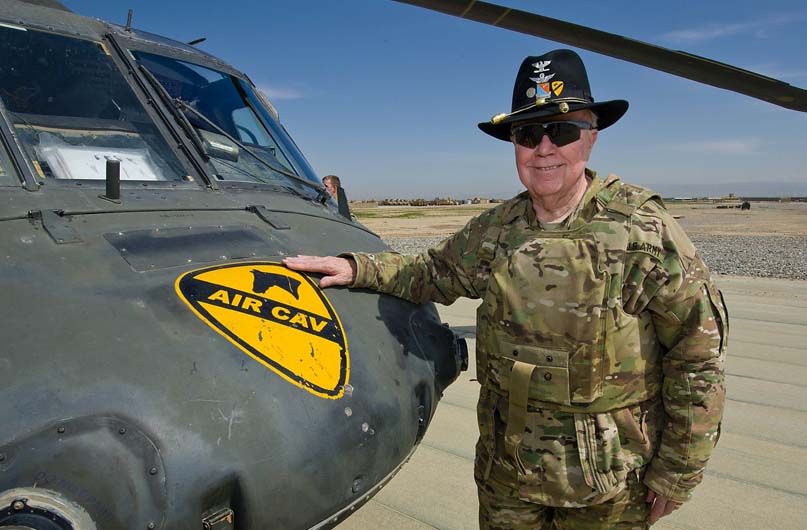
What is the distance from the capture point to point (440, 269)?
8.67 ft

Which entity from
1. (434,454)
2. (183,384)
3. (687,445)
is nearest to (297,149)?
(434,454)

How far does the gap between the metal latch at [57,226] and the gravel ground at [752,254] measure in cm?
1241

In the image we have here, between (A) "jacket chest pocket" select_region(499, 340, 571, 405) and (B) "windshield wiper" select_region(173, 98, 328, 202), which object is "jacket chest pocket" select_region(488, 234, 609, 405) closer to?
(A) "jacket chest pocket" select_region(499, 340, 571, 405)

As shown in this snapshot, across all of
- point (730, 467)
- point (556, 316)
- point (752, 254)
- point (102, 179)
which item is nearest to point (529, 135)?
point (556, 316)

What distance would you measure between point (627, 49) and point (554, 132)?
82.7 inches

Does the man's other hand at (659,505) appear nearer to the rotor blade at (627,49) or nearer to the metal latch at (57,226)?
the metal latch at (57,226)

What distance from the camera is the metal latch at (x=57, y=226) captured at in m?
1.90

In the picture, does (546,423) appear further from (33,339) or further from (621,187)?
(33,339)

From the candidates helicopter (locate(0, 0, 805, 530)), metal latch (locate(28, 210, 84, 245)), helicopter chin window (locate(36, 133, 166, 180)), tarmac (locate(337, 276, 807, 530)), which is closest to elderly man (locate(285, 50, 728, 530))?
helicopter (locate(0, 0, 805, 530))

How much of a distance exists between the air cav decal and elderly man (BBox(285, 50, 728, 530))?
8.9 inches

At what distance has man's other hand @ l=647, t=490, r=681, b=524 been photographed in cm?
203

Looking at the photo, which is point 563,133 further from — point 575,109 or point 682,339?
point 682,339

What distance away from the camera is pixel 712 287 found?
201 cm

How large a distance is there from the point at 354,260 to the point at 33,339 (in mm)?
1265
